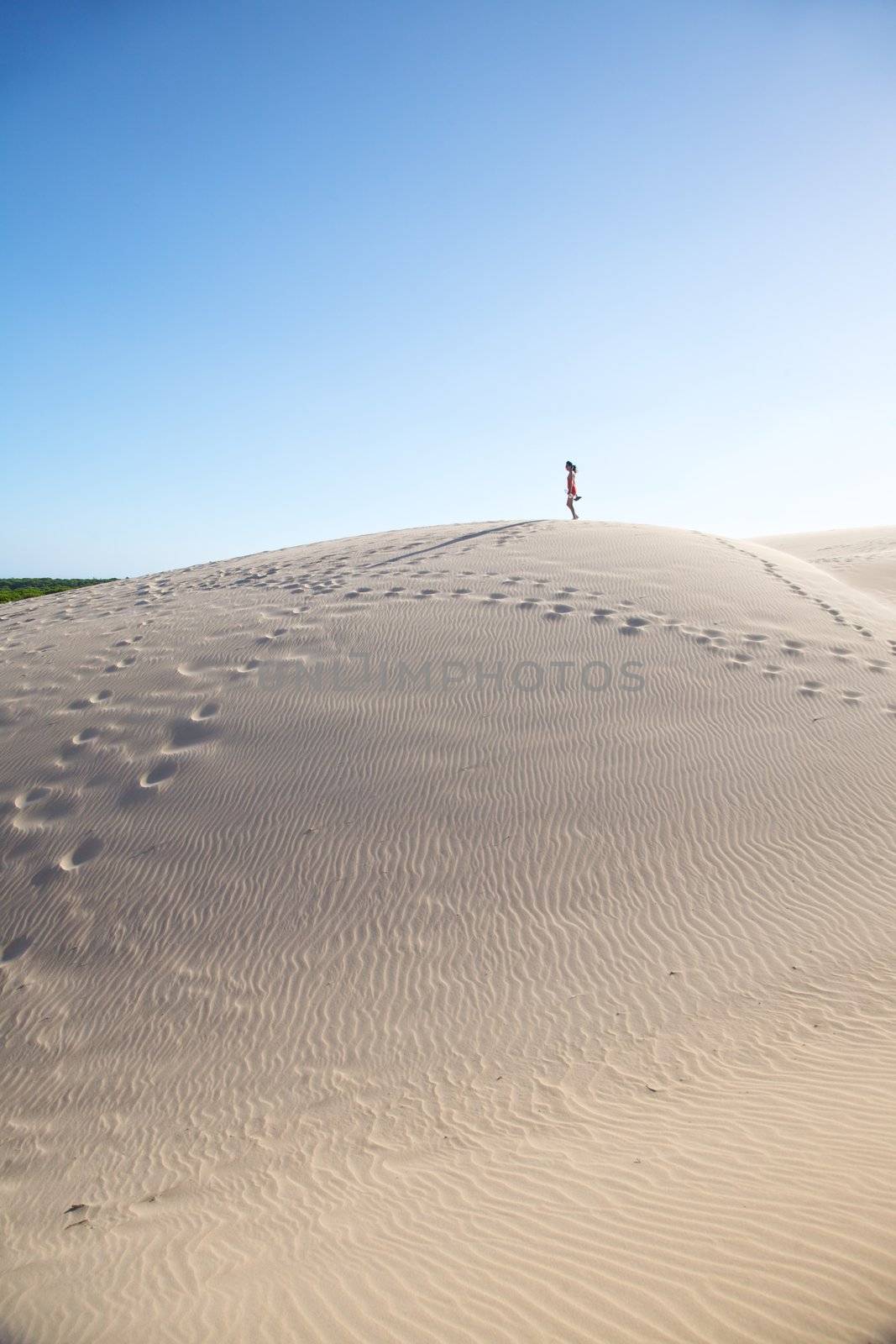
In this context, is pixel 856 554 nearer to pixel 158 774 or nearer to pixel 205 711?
pixel 205 711

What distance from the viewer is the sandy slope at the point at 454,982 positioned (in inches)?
108

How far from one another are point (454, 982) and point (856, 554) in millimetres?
24272

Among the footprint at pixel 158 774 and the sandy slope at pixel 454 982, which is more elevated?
the footprint at pixel 158 774

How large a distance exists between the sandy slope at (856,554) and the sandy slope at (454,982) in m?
9.53

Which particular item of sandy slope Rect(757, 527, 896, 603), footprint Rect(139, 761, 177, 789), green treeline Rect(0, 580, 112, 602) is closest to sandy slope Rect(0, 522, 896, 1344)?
footprint Rect(139, 761, 177, 789)

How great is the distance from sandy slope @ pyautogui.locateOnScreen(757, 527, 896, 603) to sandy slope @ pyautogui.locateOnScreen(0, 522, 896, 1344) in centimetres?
953

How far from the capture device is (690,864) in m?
5.82

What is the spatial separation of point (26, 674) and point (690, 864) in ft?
27.0

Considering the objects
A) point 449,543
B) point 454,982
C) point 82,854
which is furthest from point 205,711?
point 449,543

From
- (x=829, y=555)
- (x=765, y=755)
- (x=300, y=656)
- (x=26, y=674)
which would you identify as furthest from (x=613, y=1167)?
(x=829, y=555)

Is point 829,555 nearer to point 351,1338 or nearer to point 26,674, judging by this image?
point 26,674

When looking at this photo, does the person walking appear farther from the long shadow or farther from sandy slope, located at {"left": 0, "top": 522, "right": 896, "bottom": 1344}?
sandy slope, located at {"left": 0, "top": 522, "right": 896, "bottom": 1344}

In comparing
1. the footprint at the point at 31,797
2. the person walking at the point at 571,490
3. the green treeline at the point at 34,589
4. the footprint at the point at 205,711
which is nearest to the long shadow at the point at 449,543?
the person walking at the point at 571,490

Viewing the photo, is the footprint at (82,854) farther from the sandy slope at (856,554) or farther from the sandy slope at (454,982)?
the sandy slope at (856,554)
